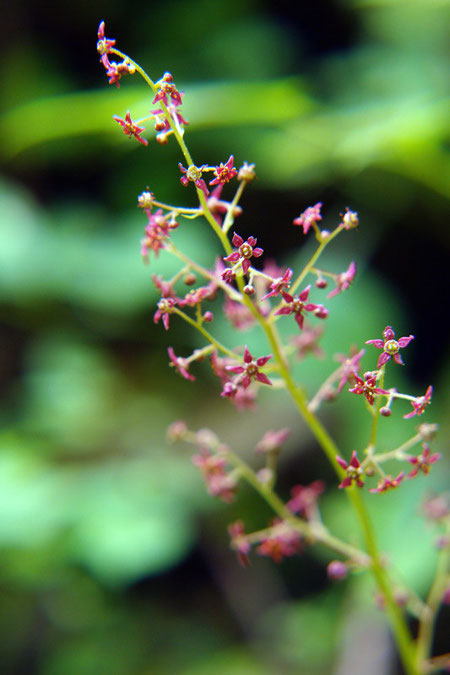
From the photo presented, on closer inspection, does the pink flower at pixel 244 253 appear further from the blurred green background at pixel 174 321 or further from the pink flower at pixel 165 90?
the blurred green background at pixel 174 321

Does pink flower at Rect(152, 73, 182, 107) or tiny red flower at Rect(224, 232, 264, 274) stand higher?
pink flower at Rect(152, 73, 182, 107)

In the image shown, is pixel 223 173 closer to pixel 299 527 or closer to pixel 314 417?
pixel 314 417

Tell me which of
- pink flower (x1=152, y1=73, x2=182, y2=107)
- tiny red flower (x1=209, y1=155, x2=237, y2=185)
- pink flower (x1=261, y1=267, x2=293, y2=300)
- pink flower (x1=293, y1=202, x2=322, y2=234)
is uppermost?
pink flower (x1=152, y1=73, x2=182, y2=107)

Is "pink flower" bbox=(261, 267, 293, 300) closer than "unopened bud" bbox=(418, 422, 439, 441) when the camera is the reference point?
Yes

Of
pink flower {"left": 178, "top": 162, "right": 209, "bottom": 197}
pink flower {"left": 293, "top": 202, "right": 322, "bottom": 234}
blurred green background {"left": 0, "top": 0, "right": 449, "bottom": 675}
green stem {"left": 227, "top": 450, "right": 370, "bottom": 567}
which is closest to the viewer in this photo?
pink flower {"left": 178, "top": 162, "right": 209, "bottom": 197}

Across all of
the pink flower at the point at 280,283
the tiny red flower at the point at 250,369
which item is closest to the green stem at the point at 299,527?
the tiny red flower at the point at 250,369

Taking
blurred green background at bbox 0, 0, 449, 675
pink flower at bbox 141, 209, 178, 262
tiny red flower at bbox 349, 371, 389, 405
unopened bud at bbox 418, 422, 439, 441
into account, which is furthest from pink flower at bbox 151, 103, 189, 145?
blurred green background at bbox 0, 0, 449, 675

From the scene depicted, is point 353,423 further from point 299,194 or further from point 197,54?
point 197,54

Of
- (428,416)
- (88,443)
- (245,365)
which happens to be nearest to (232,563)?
(88,443)

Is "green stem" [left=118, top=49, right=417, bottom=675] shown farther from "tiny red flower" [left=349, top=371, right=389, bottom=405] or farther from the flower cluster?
"tiny red flower" [left=349, top=371, right=389, bottom=405]
